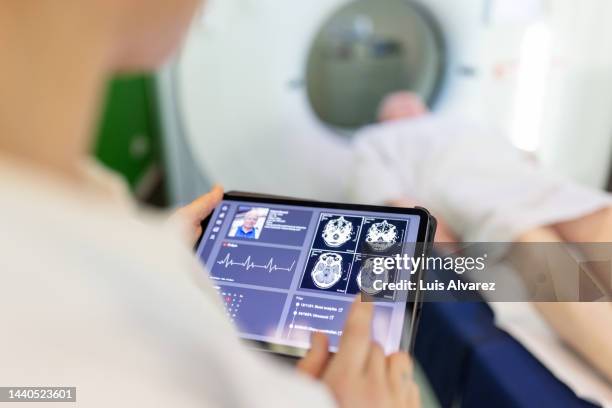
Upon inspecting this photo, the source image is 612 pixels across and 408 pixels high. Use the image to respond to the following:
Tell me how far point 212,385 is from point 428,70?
140 centimetres

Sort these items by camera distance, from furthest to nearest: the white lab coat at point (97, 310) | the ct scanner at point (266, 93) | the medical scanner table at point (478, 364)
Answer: the ct scanner at point (266, 93) → the medical scanner table at point (478, 364) → the white lab coat at point (97, 310)

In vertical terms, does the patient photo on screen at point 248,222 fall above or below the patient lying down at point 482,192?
below

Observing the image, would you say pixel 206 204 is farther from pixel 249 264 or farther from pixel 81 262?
pixel 81 262

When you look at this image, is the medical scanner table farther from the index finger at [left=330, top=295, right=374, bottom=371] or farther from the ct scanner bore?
the ct scanner bore

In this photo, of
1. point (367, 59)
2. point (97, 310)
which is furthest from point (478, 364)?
point (367, 59)

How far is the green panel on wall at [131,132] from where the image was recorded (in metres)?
1.39

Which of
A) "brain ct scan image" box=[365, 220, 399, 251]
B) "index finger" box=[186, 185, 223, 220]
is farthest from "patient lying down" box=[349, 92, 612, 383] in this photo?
"index finger" box=[186, 185, 223, 220]

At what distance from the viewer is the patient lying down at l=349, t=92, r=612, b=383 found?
69cm

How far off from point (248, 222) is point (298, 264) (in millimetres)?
72

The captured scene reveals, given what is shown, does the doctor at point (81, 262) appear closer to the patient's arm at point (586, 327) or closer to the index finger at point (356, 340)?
the index finger at point (356, 340)

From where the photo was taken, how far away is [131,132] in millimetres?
1521

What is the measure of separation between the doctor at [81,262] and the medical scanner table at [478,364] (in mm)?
448

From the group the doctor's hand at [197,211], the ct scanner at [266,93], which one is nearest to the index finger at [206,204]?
the doctor's hand at [197,211]

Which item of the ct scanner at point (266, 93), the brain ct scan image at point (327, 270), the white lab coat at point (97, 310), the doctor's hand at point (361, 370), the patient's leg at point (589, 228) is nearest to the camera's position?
the white lab coat at point (97, 310)
